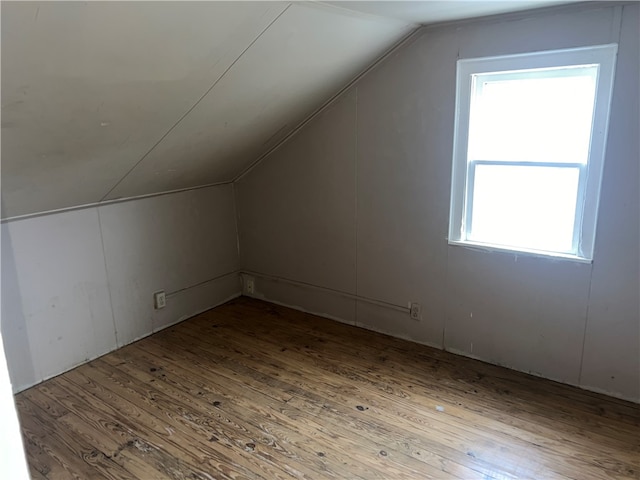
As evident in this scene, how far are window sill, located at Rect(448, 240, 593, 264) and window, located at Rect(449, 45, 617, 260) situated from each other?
0.03ft

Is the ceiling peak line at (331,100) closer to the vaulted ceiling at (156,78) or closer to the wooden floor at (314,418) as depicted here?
the vaulted ceiling at (156,78)

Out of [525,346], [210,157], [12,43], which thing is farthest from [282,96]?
[525,346]

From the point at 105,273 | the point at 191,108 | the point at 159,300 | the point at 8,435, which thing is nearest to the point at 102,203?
the point at 105,273

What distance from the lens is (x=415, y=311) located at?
3.17m

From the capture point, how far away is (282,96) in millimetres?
2795

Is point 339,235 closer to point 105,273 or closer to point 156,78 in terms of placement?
point 105,273

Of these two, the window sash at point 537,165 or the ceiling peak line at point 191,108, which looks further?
the window sash at point 537,165

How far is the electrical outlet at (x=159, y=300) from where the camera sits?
3412 millimetres

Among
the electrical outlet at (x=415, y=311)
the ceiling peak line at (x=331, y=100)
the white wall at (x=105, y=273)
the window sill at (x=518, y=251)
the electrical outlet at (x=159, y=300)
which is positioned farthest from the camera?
the electrical outlet at (x=159, y=300)

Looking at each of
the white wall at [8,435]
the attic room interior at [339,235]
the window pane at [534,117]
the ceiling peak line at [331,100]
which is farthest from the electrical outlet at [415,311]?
the white wall at [8,435]

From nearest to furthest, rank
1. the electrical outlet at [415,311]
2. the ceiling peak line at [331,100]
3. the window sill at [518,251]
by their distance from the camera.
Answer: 1. the window sill at [518,251]
2. the ceiling peak line at [331,100]
3. the electrical outlet at [415,311]

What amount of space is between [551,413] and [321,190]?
204cm

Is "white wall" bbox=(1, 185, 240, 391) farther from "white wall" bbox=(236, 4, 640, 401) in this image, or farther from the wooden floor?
"white wall" bbox=(236, 4, 640, 401)

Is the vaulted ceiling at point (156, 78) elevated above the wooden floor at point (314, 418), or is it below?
above
